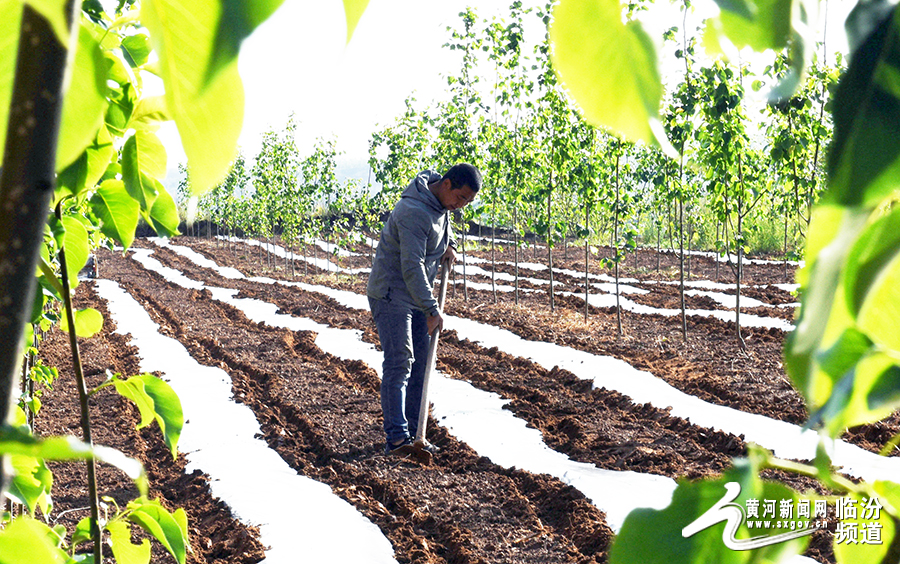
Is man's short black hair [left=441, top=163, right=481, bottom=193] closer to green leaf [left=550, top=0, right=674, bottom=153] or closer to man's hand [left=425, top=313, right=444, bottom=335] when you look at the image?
man's hand [left=425, top=313, right=444, bottom=335]

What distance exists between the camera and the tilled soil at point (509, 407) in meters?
3.70

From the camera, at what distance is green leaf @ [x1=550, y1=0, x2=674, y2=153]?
0.23 meters

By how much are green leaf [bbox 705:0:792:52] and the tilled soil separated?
3.40m

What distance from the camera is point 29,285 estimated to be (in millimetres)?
192

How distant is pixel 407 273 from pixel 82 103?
13.3 feet

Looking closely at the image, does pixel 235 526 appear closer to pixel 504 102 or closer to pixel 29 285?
pixel 29 285

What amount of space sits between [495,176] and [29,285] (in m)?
11.6

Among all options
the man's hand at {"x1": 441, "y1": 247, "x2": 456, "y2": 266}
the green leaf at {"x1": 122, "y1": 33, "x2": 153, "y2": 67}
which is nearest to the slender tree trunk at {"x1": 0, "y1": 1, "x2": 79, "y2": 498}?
the green leaf at {"x1": 122, "y1": 33, "x2": 153, "y2": 67}

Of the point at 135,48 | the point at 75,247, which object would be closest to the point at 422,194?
the point at 75,247

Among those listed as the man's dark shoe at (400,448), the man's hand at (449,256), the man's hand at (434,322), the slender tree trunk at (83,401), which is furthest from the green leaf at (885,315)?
the man's hand at (449,256)

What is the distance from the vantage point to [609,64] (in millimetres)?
232

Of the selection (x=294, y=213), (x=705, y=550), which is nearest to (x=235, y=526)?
(x=705, y=550)

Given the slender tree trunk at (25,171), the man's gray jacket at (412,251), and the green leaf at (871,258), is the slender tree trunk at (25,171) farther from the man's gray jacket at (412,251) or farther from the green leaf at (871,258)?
the man's gray jacket at (412,251)

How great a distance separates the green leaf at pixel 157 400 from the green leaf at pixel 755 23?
0.80 m
